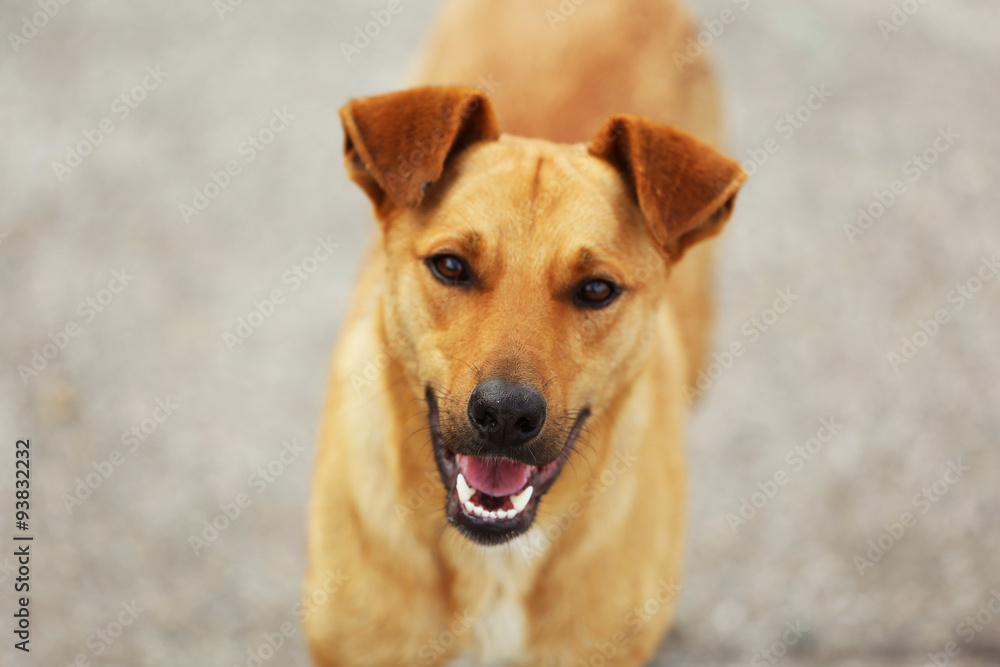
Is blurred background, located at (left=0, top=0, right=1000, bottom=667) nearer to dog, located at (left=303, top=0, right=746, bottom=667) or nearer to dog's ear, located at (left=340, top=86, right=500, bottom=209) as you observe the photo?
dog, located at (left=303, top=0, right=746, bottom=667)

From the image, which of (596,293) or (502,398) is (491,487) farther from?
(596,293)

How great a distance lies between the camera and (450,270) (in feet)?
8.62

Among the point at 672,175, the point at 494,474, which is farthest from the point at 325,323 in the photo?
the point at 672,175

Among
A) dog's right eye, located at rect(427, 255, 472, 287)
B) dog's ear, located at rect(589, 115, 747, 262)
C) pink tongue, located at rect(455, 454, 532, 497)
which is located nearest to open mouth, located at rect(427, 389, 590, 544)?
pink tongue, located at rect(455, 454, 532, 497)

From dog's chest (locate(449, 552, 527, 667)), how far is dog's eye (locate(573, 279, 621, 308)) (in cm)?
91

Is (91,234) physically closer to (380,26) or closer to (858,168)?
(380,26)

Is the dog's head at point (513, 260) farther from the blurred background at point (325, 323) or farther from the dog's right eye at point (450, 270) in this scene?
the blurred background at point (325, 323)

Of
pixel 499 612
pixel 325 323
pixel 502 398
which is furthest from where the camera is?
pixel 325 323

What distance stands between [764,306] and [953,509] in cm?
161

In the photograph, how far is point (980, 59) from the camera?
725cm

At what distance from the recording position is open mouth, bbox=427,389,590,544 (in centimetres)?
262

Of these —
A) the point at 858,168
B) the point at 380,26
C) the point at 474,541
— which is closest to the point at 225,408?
the point at 474,541

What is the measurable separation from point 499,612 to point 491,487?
22.2 inches

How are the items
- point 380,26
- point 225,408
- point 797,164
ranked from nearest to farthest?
point 225,408 → point 797,164 → point 380,26
